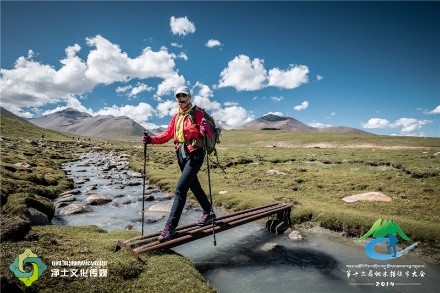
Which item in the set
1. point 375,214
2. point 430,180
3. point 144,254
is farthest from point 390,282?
point 430,180

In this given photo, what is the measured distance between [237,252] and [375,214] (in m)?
8.98

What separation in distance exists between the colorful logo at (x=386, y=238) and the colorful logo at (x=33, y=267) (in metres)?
12.2

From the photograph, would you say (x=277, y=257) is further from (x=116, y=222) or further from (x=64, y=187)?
(x=64, y=187)

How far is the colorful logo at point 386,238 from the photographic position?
12.7 m

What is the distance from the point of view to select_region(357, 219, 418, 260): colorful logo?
12727 millimetres

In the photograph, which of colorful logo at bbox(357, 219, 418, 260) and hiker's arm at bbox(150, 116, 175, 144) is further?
colorful logo at bbox(357, 219, 418, 260)

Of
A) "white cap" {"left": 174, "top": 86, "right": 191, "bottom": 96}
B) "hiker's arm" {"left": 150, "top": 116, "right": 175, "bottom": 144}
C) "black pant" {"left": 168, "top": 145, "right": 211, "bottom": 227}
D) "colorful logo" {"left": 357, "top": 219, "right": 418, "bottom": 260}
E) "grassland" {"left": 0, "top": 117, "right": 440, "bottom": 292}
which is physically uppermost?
"white cap" {"left": 174, "top": 86, "right": 191, "bottom": 96}

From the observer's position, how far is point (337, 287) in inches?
393

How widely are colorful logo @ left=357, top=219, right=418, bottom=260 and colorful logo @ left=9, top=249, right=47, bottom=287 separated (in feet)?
40.1

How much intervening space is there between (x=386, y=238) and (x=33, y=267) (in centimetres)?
1493

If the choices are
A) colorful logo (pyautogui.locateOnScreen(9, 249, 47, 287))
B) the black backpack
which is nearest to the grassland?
colorful logo (pyautogui.locateOnScreen(9, 249, 47, 287))

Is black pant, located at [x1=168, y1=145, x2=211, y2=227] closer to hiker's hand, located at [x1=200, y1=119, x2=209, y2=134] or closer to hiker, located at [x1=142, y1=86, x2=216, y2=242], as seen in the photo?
hiker, located at [x1=142, y1=86, x2=216, y2=242]

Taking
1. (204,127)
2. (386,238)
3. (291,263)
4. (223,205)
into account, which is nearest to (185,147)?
(204,127)

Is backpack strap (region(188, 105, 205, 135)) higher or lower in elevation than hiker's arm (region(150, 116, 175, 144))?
higher
